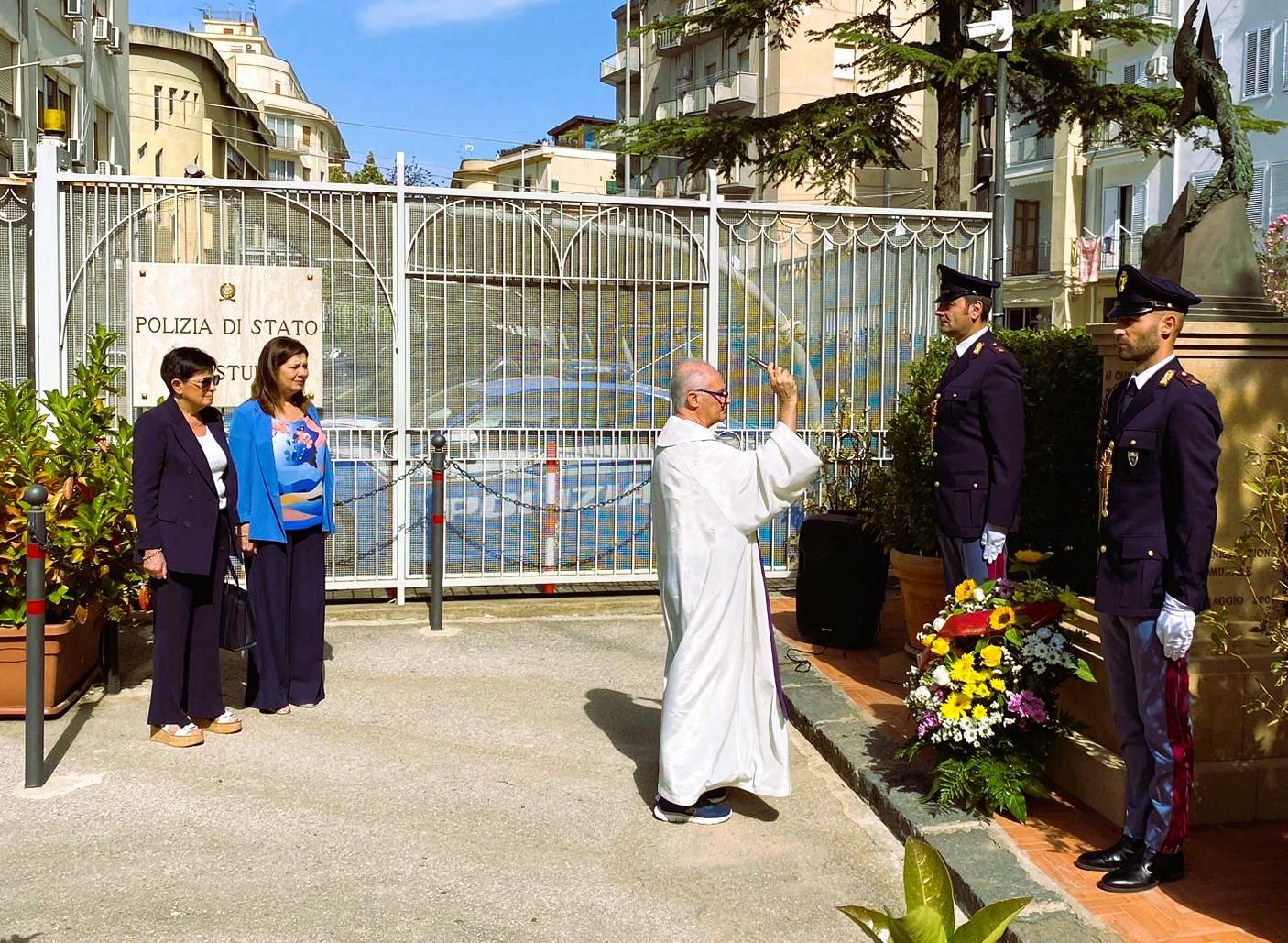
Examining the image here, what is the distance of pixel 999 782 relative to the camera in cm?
516

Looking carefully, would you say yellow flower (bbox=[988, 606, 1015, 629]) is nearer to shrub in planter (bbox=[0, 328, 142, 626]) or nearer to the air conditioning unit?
shrub in planter (bbox=[0, 328, 142, 626])

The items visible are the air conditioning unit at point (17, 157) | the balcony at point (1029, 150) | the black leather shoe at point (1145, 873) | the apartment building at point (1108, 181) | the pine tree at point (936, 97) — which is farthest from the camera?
the balcony at point (1029, 150)

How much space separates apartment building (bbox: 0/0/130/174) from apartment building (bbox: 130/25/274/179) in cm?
1022

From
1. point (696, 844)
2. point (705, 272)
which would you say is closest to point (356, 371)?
point (705, 272)

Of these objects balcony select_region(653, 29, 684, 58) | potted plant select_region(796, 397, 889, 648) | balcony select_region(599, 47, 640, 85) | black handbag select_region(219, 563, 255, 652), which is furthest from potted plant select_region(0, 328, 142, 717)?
balcony select_region(599, 47, 640, 85)

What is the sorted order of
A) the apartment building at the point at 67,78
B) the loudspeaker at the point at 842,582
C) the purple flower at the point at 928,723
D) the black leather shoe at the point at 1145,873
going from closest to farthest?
1. the black leather shoe at the point at 1145,873
2. the purple flower at the point at 928,723
3. the loudspeaker at the point at 842,582
4. the apartment building at the point at 67,78

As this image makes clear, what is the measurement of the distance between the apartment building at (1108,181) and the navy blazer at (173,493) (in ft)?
97.6

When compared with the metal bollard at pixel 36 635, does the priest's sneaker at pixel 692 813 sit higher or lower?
lower

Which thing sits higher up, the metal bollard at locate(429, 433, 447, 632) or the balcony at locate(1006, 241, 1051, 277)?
the balcony at locate(1006, 241, 1051, 277)

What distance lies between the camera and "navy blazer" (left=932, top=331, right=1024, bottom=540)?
605 centimetres

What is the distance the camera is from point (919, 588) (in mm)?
7543

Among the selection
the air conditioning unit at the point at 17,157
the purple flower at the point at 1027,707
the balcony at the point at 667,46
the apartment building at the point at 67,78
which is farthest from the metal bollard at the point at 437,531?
the balcony at the point at 667,46

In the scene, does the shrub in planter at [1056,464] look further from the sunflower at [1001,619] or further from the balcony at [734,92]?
the balcony at [734,92]

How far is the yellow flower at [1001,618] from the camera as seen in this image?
17.6ft
